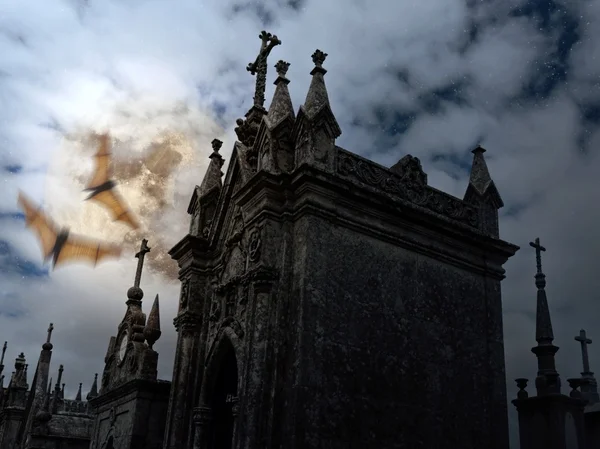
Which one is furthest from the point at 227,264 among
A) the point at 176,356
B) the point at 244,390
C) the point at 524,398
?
the point at 524,398

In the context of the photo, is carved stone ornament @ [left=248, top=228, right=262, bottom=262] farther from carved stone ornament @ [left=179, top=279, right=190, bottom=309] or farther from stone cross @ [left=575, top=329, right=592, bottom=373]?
stone cross @ [left=575, top=329, right=592, bottom=373]

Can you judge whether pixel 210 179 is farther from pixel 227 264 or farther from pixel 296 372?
pixel 296 372

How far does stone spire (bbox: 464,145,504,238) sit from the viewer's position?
1298 centimetres

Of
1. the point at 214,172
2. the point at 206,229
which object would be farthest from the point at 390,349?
the point at 214,172

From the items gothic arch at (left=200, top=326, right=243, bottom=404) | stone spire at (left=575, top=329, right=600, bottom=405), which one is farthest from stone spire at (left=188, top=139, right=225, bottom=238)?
stone spire at (left=575, top=329, right=600, bottom=405)

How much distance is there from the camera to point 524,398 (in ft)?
46.5

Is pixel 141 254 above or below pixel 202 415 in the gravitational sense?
above

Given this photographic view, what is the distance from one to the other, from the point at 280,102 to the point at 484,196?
4580 millimetres

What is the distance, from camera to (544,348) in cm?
1464

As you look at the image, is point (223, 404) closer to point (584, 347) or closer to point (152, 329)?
point (152, 329)

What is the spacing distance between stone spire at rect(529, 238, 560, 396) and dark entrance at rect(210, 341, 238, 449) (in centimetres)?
674

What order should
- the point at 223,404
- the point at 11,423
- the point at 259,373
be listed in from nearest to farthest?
the point at 259,373 < the point at 223,404 < the point at 11,423

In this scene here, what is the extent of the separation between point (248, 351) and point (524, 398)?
7.22 metres

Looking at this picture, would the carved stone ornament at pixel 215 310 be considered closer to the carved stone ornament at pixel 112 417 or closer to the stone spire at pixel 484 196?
the carved stone ornament at pixel 112 417
